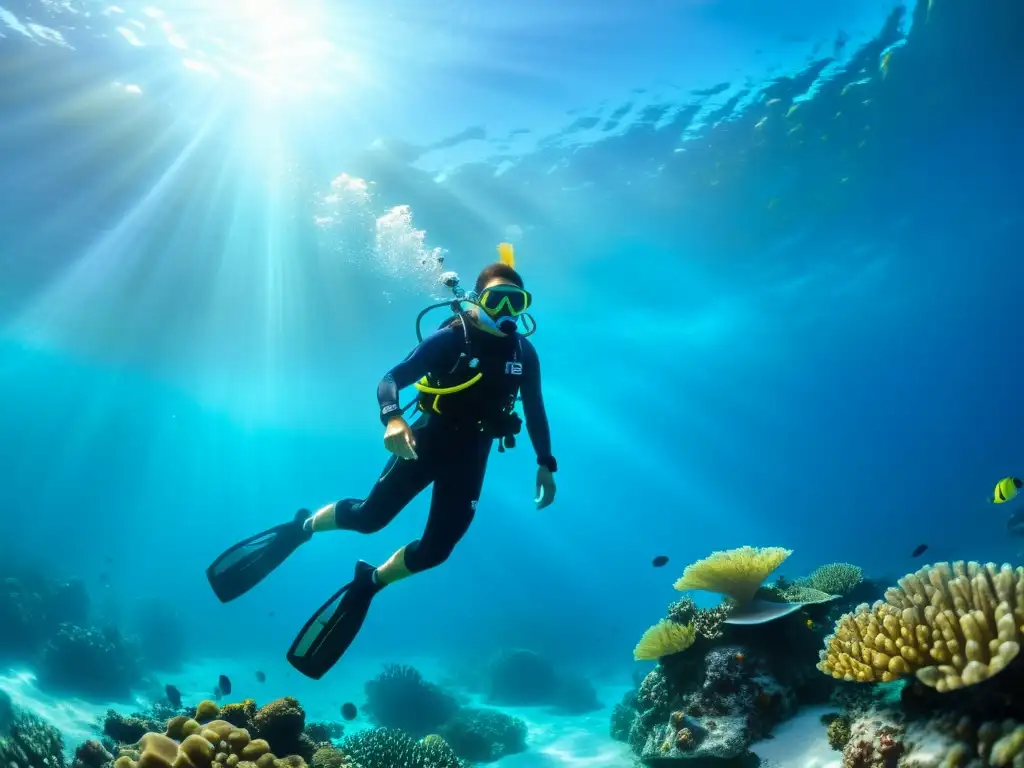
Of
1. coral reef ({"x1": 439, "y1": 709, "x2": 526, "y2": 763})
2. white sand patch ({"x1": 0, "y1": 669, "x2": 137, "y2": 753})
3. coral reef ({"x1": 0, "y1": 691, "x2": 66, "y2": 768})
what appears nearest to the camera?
coral reef ({"x1": 0, "y1": 691, "x2": 66, "y2": 768})

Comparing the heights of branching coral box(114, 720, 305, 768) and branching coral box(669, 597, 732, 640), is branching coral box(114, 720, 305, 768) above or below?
below

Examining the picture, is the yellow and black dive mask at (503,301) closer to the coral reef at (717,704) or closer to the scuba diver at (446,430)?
the scuba diver at (446,430)

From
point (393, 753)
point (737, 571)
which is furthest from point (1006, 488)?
point (393, 753)

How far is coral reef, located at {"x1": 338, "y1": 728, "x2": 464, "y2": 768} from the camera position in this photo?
6.01 meters

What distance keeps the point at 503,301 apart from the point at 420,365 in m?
1.07

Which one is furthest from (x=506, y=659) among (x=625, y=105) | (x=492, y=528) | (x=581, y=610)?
(x=492, y=528)

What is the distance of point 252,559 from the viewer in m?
6.80

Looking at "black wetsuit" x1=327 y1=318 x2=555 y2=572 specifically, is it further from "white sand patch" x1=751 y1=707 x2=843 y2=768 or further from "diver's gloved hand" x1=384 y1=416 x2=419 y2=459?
"white sand patch" x1=751 y1=707 x2=843 y2=768

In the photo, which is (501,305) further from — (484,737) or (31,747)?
(484,737)

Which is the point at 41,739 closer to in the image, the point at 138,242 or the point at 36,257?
the point at 138,242

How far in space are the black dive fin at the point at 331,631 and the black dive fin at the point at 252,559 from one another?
1654 mm

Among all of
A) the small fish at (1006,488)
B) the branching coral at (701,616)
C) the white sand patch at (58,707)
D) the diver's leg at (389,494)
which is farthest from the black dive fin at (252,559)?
the small fish at (1006,488)

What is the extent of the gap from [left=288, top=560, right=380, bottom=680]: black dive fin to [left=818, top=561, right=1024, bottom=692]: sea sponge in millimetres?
3878

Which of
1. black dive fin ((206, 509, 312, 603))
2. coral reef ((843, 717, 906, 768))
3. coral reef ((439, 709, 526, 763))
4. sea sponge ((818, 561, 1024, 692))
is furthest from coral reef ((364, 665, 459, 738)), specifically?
sea sponge ((818, 561, 1024, 692))
